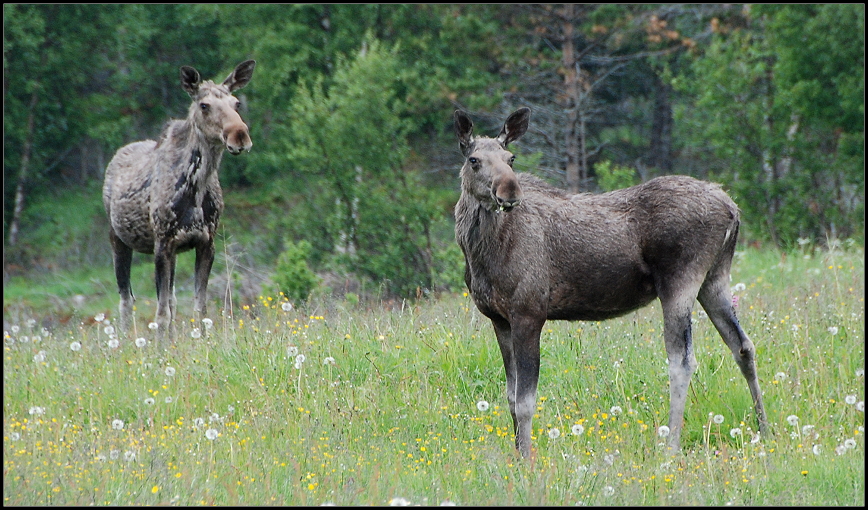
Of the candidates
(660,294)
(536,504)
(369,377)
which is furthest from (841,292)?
(536,504)

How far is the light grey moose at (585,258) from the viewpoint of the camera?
6309 mm

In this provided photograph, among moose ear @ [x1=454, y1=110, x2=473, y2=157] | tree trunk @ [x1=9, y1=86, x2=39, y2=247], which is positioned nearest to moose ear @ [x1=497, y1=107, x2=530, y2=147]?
moose ear @ [x1=454, y1=110, x2=473, y2=157]

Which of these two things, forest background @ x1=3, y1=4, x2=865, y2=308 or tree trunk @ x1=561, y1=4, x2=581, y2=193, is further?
tree trunk @ x1=561, y1=4, x2=581, y2=193

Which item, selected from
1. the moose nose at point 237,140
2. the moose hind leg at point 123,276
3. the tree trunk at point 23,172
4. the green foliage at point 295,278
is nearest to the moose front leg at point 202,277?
the moose hind leg at point 123,276

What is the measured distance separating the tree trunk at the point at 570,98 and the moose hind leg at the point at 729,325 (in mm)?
16338

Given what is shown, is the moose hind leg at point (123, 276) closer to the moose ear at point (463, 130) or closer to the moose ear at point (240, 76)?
Result: the moose ear at point (240, 76)

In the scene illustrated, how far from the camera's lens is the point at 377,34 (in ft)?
98.3

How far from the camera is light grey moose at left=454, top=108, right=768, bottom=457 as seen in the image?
6309mm

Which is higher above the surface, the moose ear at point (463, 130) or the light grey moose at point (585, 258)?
the moose ear at point (463, 130)

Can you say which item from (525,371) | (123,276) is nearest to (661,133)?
(123,276)

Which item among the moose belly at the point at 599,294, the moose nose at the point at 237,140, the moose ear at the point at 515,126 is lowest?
the moose belly at the point at 599,294

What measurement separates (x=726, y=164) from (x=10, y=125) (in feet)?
76.4

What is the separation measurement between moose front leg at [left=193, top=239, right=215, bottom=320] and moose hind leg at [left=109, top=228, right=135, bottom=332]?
1291 mm

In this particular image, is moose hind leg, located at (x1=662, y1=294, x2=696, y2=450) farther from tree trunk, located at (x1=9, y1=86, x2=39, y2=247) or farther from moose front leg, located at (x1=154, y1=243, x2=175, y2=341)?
tree trunk, located at (x1=9, y1=86, x2=39, y2=247)
